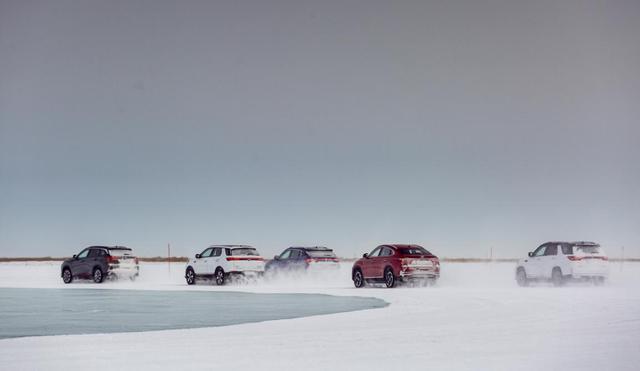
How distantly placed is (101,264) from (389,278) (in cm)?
1425

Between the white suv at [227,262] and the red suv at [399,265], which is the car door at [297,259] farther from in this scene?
the red suv at [399,265]

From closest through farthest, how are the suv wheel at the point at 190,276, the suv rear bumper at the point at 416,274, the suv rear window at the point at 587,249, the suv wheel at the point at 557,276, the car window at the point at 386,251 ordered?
the suv rear bumper at the point at 416,274
the suv rear window at the point at 587,249
the car window at the point at 386,251
the suv wheel at the point at 557,276
the suv wheel at the point at 190,276

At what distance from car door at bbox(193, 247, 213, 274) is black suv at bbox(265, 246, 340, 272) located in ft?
10.4

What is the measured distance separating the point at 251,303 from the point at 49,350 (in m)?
12.3

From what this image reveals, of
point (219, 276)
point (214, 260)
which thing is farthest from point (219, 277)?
point (214, 260)

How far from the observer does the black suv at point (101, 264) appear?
40.9m

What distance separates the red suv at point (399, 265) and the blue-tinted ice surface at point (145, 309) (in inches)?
181

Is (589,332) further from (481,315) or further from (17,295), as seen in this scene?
(17,295)

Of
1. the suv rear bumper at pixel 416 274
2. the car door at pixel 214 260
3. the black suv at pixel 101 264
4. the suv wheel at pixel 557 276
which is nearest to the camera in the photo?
the suv rear bumper at pixel 416 274

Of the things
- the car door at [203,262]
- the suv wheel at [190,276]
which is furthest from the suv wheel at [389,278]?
the suv wheel at [190,276]

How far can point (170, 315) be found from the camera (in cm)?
2064

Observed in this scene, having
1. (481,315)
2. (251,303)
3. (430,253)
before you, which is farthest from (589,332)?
(430,253)

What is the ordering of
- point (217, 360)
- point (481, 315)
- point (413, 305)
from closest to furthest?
point (217, 360) < point (481, 315) < point (413, 305)

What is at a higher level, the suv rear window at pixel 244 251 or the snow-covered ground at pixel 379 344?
the suv rear window at pixel 244 251
